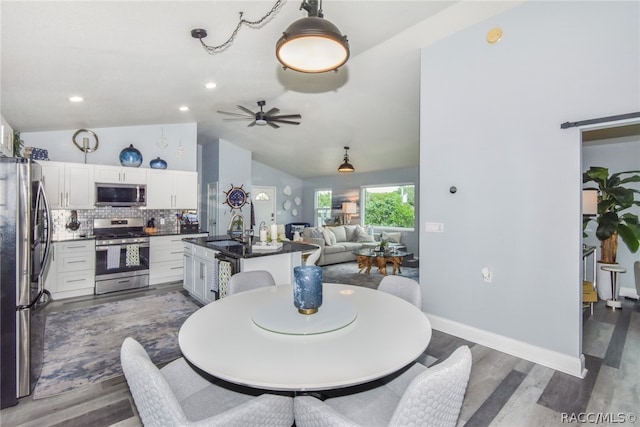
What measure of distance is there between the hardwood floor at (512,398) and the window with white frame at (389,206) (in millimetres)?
5151

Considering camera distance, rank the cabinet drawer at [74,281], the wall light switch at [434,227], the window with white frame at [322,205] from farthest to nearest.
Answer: the window with white frame at [322,205] < the cabinet drawer at [74,281] < the wall light switch at [434,227]

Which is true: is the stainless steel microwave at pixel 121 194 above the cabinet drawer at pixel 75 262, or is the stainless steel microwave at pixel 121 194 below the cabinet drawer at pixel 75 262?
above

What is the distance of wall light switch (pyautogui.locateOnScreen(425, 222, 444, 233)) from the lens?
10.7 feet

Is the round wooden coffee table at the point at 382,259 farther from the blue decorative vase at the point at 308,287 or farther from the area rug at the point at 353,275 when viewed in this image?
the blue decorative vase at the point at 308,287

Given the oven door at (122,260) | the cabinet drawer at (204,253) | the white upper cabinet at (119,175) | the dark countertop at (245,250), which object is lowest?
the oven door at (122,260)

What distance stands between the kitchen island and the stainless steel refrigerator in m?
1.51

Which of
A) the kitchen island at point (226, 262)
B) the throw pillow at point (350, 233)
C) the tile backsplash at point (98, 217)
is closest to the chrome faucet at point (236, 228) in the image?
the kitchen island at point (226, 262)

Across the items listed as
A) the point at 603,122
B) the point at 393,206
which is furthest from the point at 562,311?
the point at 393,206

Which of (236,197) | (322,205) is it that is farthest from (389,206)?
(236,197)

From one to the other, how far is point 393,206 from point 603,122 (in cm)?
589

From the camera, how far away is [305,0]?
1789 millimetres

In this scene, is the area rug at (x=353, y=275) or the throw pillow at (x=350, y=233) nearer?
the area rug at (x=353, y=275)

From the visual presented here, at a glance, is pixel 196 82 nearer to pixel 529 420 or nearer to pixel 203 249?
pixel 203 249

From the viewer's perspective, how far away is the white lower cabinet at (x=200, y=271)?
11.7 ft
